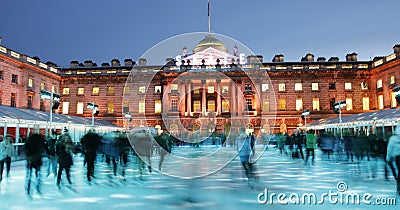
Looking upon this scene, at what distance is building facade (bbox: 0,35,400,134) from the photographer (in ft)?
182

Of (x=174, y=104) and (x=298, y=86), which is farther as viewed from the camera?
(x=174, y=104)

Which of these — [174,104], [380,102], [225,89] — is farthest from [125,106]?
[380,102]

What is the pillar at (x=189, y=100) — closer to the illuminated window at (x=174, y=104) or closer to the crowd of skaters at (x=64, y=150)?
the illuminated window at (x=174, y=104)

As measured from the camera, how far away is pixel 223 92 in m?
59.9

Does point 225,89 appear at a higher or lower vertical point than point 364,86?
higher

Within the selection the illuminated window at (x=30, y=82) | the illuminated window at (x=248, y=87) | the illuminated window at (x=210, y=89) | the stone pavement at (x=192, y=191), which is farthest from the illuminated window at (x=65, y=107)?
the stone pavement at (x=192, y=191)

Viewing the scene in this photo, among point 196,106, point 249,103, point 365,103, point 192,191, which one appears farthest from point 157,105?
→ point 192,191

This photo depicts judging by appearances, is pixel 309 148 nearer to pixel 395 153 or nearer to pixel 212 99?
pixel 395 153

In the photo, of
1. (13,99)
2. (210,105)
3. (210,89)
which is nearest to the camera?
(13,99)

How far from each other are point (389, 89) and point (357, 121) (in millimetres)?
19554

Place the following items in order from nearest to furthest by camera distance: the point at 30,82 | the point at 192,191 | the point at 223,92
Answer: the point at 192,191
the point at 30,82
the point at 223,92

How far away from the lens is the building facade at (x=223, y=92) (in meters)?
55.6

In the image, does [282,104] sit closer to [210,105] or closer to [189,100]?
[210,105]

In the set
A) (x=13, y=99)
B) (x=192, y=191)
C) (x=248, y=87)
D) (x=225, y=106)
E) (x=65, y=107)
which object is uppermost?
(x=248, y=87)
